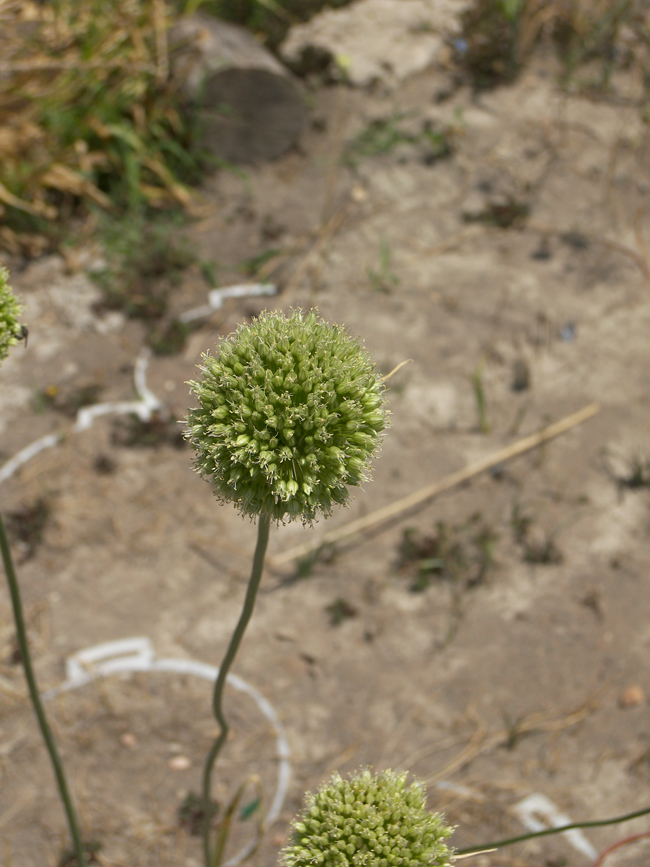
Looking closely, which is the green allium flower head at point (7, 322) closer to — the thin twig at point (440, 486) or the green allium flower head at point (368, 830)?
the green allium flower head at point (368, 830)

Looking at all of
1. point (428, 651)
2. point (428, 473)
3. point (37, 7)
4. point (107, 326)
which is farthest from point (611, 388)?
point (37, 7)

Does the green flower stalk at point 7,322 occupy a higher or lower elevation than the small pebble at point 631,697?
higher

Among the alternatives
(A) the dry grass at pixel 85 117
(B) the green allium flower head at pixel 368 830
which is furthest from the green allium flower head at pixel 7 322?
(A) the dry grass at pixel 85 117

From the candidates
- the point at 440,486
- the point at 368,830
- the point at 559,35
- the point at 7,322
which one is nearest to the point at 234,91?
the point at 559,35

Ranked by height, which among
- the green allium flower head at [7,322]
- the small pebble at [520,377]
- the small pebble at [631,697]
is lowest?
the small pebble at [631,697]

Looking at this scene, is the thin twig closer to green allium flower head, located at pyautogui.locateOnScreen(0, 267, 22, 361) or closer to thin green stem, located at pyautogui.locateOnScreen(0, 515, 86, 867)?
thin green stem, located at pyautogui.locateOnScreen(0, 515, 86, 867)

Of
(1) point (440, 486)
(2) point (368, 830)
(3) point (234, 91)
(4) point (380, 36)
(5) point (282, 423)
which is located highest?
(4) point (380, 36)

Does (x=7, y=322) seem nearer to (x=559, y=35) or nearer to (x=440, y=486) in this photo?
(x=440, y=486)
